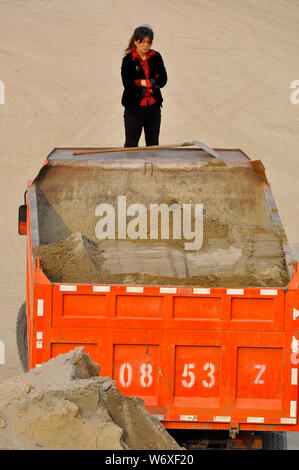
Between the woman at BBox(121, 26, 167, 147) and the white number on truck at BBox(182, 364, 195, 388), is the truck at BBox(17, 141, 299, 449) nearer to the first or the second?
the white number on truck at BBox(182, 364, 195, 388)

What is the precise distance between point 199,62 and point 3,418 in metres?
17.9

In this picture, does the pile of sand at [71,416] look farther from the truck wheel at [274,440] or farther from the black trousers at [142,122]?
the black trousers at [142,122]

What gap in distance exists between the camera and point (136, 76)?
412 inches

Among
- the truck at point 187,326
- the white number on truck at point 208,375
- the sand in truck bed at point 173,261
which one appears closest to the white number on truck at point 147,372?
the truck at point 187,326

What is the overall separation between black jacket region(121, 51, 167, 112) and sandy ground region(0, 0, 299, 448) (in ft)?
13.5

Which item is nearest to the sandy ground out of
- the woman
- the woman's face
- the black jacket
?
the woman

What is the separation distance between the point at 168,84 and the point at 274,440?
14.5m

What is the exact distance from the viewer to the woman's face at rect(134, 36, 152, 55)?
33.1ft

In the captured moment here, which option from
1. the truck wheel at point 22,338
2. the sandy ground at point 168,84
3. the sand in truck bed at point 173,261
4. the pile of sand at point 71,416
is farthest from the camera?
the sandy ground at point 168,84

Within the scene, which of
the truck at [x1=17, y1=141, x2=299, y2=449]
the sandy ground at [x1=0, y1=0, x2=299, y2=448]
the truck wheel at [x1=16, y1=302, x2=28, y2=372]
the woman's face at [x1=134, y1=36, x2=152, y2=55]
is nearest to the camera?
the truck at [x1=17, y1=141, x2=299, y2=449]

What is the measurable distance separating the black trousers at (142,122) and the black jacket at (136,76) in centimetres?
9

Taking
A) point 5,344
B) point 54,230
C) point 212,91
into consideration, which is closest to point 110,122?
point 212,91

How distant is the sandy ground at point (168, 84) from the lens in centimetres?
1805

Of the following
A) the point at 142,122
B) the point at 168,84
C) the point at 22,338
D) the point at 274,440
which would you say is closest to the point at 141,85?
the point at 142,122
